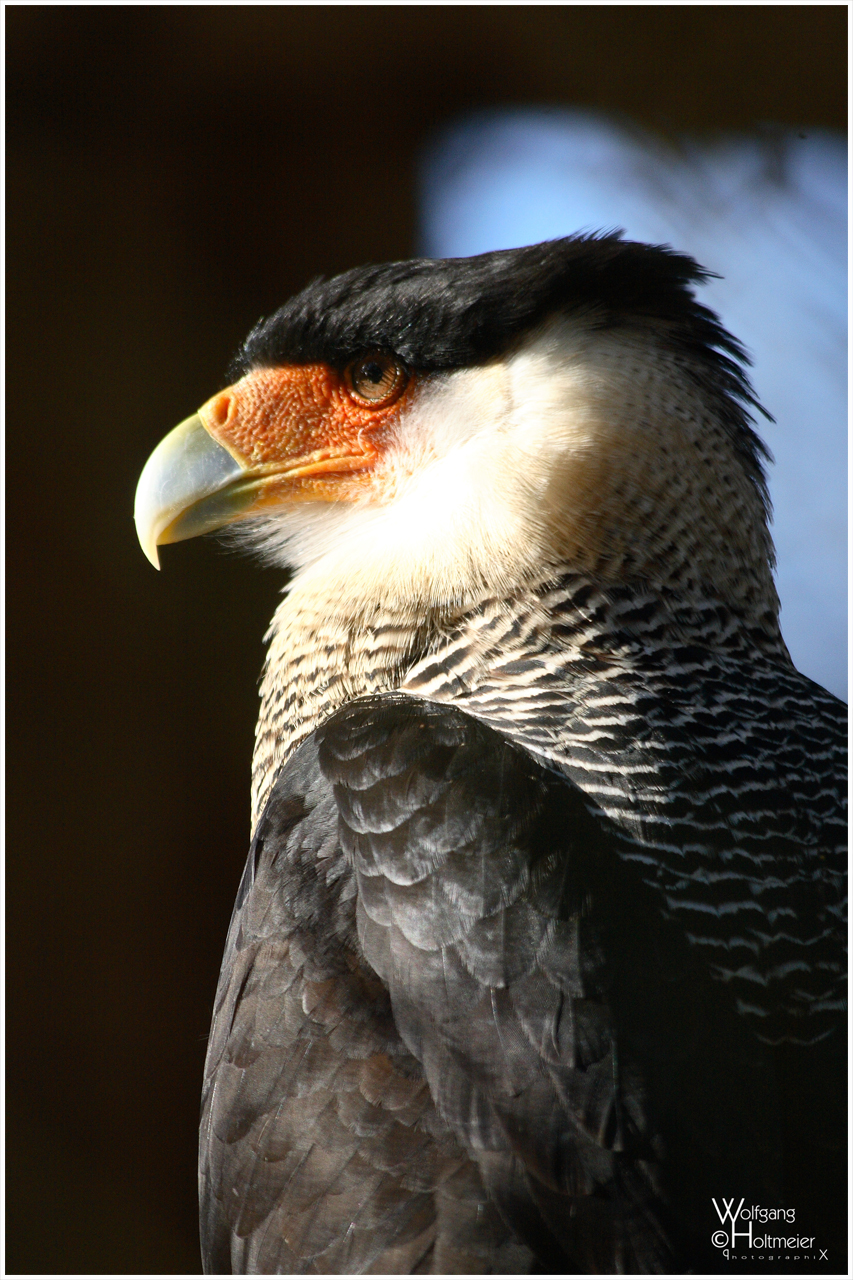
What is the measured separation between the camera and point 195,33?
184 centimetres

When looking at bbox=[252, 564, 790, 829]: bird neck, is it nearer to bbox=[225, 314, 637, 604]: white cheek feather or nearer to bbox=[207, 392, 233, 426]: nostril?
bbox=[225, 314, 637, 604]: white cheek feather

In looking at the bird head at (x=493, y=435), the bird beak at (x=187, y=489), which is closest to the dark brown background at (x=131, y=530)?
the bird head at (x=493, y=435)

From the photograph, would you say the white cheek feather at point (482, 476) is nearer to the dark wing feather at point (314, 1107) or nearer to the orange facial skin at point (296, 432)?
the orange facial skin at point (296, 432)

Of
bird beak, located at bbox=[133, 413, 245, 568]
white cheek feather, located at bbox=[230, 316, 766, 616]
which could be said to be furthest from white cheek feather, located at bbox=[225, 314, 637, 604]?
bird beak, located at bbox=[133, 413, 245, 568]

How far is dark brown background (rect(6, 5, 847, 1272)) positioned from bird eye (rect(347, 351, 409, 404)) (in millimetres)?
876

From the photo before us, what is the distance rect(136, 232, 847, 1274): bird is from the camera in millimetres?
713

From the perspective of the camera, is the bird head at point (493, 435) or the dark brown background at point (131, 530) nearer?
the bird head at point (493, 435)

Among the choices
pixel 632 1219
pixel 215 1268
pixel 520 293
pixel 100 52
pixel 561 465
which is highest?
pixel 100 52

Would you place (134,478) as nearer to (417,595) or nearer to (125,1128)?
(417,595)

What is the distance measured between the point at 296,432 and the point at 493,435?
0.27 m

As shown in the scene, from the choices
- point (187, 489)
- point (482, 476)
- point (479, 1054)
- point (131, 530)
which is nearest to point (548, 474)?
point (482, 476)

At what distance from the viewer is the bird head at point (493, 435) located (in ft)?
3.19

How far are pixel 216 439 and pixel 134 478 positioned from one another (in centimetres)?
100

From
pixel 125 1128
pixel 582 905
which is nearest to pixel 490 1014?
pixel 582 905
